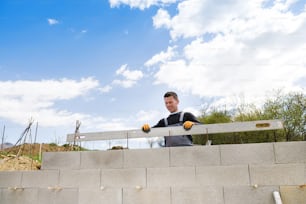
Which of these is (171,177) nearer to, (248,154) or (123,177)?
(123,177)

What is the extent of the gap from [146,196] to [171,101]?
1310mm

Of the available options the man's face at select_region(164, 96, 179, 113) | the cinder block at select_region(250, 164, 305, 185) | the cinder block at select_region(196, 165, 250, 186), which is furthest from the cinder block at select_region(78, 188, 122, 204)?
the cinder block at select_region(250, 164, 305, 185)

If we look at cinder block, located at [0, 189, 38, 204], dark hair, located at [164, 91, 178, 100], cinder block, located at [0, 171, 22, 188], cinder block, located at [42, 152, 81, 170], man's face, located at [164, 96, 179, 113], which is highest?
dark hair, located at [164, 91, 178, 100]

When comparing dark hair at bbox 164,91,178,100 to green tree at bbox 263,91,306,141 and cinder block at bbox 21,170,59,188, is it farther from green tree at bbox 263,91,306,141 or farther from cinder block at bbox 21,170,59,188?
green tree at bbox 263,91,306,141

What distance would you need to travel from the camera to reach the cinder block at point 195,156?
291 cm

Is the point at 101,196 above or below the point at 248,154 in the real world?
below

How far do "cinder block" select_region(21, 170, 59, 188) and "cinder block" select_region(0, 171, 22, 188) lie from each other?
3.7 inches

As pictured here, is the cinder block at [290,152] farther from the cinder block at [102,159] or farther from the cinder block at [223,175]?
the cinder block at [102,159]

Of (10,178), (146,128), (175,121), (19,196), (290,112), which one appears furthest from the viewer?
(290,112)

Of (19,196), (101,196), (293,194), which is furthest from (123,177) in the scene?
(293,194)

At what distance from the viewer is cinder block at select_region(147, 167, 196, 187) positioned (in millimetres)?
2893

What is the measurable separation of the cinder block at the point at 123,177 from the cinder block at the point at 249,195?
102 cm

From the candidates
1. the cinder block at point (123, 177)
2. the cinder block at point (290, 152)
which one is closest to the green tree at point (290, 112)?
the cinder block at point (290, 152)

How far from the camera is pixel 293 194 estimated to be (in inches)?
101
